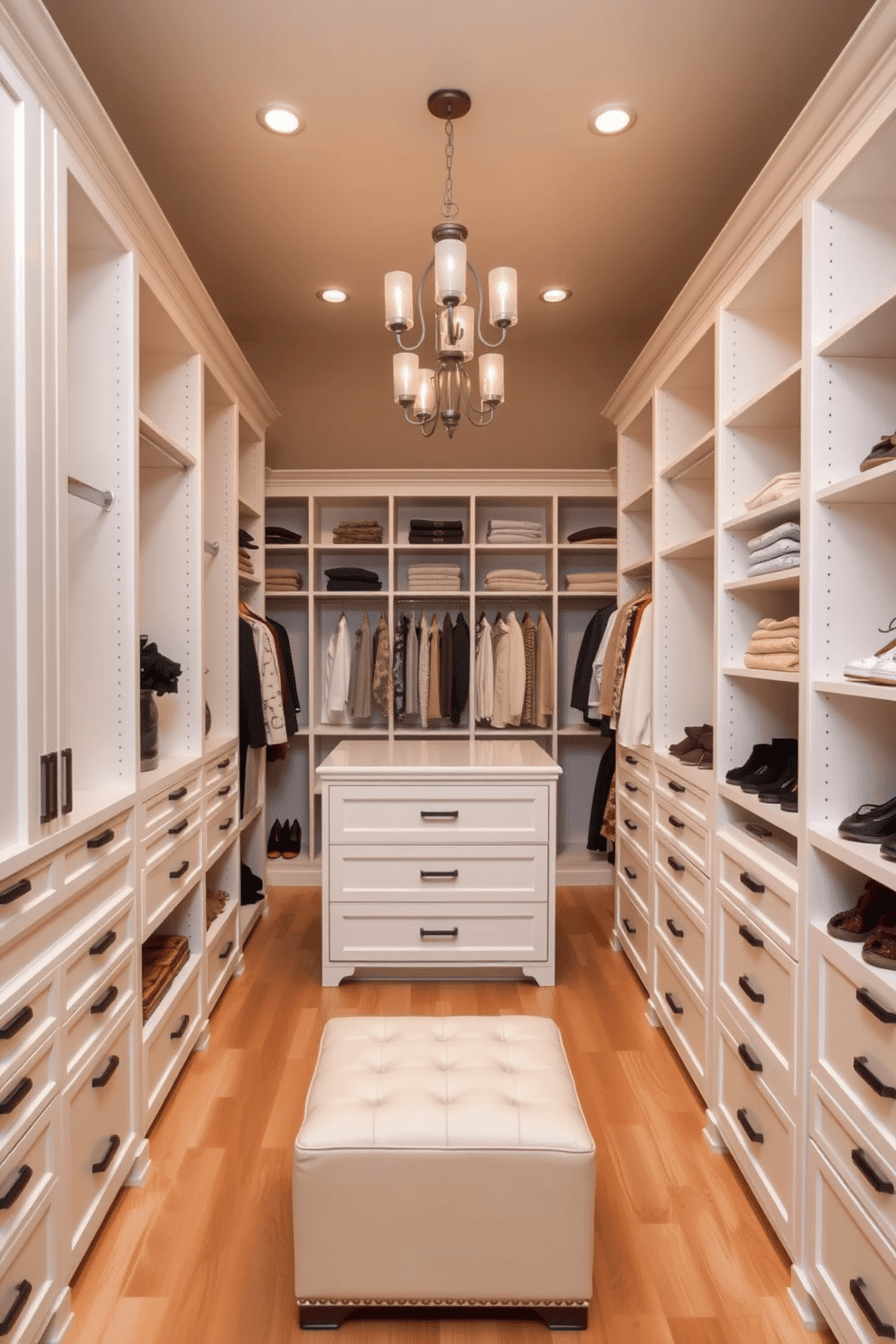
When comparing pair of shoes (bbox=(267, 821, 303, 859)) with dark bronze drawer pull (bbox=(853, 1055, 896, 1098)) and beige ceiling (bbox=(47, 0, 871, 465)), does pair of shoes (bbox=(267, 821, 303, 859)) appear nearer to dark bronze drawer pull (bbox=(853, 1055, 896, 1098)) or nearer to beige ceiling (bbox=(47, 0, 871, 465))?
beige ceiling (bbox=(47, 0, 871, 465))

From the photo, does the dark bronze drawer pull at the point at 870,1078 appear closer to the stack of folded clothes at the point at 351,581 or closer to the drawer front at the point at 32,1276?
the drawer front at the point at 32,1276

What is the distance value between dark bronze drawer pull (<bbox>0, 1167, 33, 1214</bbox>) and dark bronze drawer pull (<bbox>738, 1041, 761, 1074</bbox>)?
1542 mm

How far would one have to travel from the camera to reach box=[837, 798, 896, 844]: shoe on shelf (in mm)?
1596

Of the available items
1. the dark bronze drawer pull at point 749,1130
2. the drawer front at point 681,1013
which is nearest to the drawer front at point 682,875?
the drawer front at point 681,1013

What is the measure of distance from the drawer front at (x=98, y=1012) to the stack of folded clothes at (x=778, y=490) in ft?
6.32

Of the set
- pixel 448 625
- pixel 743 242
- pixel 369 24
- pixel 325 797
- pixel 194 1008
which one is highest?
pixel 369 24

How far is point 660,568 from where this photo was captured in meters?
3.19

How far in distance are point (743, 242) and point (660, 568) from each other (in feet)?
4.04

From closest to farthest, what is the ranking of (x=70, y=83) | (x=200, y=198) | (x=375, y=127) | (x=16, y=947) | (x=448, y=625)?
(x=16, y=947), (x=70, y=83), (x=375, y=127), (x=200, y=198), (x=448, y=625)

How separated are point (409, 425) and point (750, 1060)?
387 cm

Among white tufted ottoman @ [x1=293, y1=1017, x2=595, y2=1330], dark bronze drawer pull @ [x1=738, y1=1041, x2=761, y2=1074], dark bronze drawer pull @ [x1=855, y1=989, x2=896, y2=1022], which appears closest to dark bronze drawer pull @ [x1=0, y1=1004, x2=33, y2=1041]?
white tufted ottoman @ [x1=293, y1=1017, x2=595, y2=1330]

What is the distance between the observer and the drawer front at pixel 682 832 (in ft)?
8.20

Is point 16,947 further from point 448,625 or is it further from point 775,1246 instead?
point 448,625

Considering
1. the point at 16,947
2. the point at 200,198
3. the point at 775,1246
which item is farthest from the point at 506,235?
the point at 775,1246
